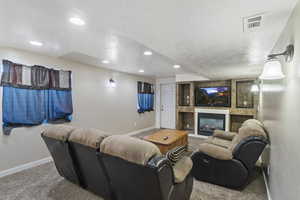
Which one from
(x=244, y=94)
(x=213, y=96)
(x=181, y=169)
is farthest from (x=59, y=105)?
(x=244, y=94)

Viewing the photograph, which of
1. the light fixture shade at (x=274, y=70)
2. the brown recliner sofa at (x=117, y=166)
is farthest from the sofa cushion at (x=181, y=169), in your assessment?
the light fixture shade at (x=274, y=70)

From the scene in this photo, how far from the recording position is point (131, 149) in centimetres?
133

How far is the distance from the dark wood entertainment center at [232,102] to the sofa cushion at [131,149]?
449cm

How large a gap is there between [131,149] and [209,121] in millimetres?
4592

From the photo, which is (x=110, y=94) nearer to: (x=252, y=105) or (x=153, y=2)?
(x=153, y=2)

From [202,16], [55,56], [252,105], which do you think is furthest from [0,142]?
[252,105]

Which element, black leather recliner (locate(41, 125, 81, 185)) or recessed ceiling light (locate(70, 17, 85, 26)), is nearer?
recessed ceiling light (locate(70, 17, 85, 26))

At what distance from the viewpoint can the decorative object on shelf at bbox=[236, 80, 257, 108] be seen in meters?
4.98

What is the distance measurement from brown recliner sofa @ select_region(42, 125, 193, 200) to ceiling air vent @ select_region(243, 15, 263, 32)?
58.3 inches

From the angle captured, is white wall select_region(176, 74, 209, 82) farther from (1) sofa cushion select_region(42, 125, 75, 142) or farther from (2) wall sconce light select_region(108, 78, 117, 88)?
(1) sofa cushion select_region(42, 125, 75, 142)

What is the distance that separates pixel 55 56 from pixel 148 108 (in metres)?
3.94

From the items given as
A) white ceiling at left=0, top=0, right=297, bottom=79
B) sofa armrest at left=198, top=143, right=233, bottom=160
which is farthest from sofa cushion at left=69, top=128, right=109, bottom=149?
sofa armrest at left=198, top=143, right=233, bottom=160

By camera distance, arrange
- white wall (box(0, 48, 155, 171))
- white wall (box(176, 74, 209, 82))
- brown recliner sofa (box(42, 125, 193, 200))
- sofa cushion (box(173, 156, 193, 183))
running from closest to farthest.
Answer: brown recliner sofa (box(42, 125, 193, 200))
sofa cushion (box(173, 156, 193, 183))
white wall (box(0, 48, 155, 171))
white wall (box(176, 74, 209, 82))

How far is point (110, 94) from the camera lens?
4664mm
